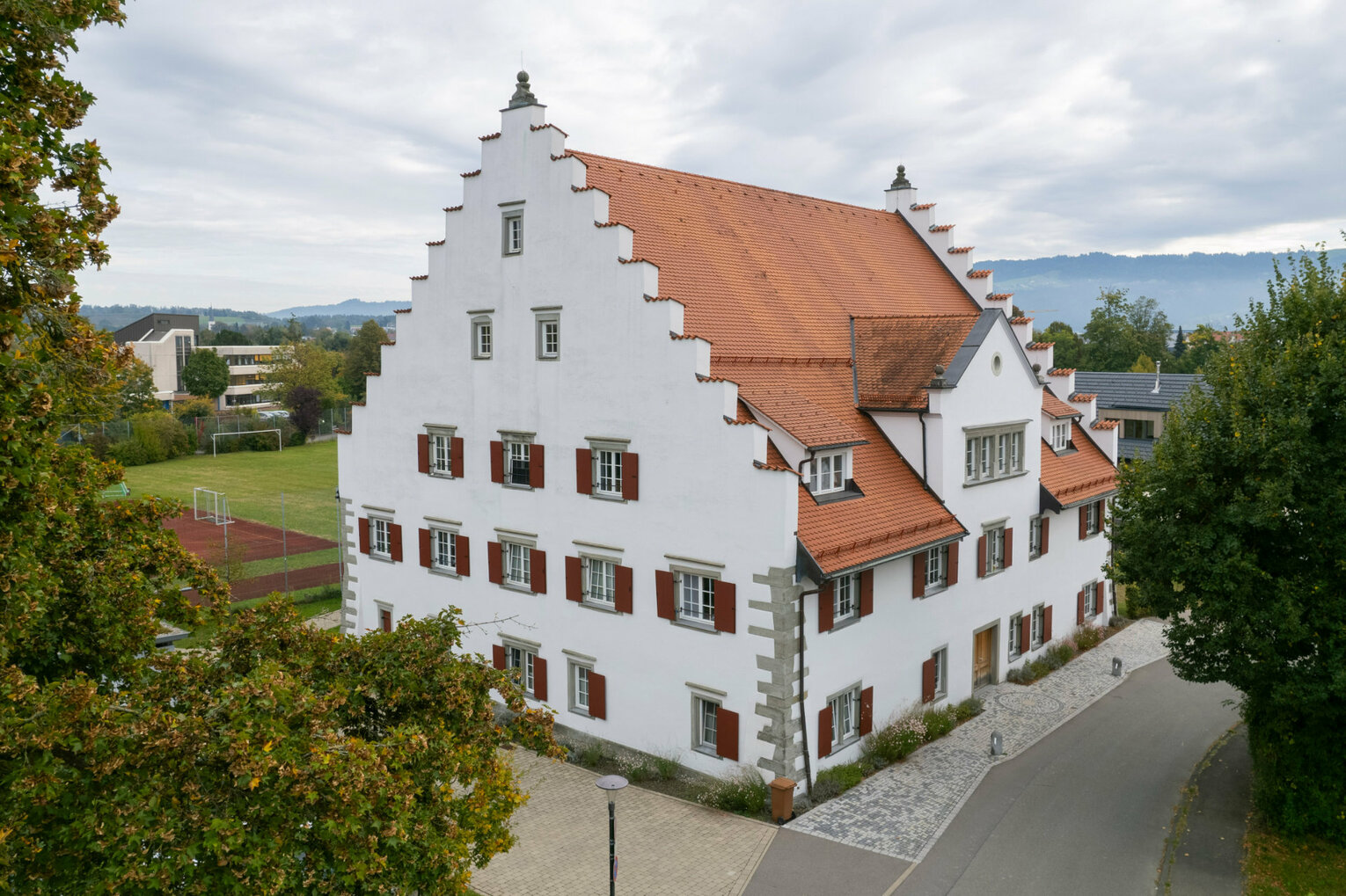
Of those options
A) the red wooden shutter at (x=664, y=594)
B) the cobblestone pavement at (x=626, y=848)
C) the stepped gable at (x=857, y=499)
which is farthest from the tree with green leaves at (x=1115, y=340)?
the cobblestone pavement at (x=626, y=848)

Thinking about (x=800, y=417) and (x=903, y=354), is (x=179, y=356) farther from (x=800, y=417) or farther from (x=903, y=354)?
(x=800, y=417)

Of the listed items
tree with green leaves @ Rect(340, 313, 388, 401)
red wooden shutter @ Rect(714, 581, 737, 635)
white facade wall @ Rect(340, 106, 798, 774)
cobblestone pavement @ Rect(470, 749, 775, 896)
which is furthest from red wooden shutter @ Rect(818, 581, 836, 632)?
tree with green leaves @ Rect(340, 313, 388, 401)

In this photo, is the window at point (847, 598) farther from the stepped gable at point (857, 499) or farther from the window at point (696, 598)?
the window at point (696, 598)

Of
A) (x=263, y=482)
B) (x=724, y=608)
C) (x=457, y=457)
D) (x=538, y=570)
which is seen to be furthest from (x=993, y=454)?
(x=263, y=482)

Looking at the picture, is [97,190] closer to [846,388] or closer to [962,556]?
[846,388]

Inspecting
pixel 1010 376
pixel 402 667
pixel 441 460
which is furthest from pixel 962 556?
pixel 402 667

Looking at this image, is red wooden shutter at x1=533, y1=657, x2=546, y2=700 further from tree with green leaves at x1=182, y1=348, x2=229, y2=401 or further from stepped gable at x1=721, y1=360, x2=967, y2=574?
tree with green leaves at x1=182, y1=348, x2=229, y2=401
